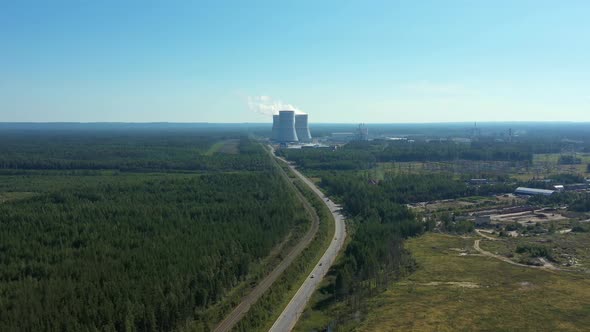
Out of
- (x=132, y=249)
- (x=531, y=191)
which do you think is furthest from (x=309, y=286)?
(x=531, y=191)

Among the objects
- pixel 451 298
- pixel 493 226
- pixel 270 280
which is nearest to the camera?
pixel 451 298

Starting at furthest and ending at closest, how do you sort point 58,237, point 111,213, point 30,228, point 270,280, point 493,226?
point 493,226, point 111,213, point 30,228, point 58,237, point 270,280

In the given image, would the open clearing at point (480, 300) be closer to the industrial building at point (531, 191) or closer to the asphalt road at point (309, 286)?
the asphalt road at point (309, 286)

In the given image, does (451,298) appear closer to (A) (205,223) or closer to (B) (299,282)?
(B) (299,282)

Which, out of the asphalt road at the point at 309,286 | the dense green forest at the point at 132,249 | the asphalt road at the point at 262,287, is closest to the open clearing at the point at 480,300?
the asphalt road at the point at 309,286

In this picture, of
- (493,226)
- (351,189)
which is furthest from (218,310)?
(351,189)

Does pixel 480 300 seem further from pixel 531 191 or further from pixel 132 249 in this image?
pixel 531 191

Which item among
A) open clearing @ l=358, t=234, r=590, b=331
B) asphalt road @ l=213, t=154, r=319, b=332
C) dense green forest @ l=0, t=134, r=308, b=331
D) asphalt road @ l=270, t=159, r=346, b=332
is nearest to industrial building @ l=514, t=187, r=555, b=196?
asphalt road @ l=270, t=159, r=346, b=332
